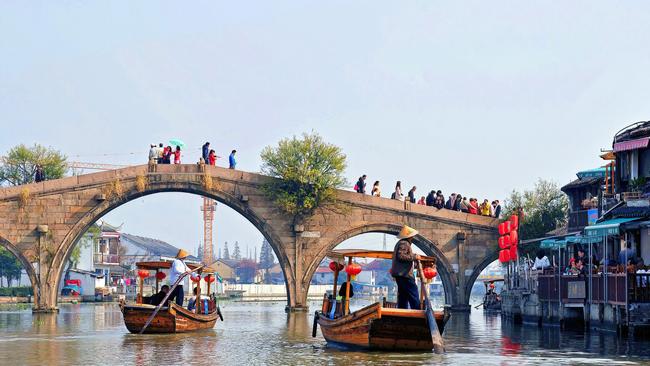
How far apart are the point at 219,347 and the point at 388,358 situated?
20.9 ft

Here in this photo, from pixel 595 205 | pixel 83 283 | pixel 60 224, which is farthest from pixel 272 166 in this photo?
pixel 83 283

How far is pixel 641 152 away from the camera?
32656 millimetres

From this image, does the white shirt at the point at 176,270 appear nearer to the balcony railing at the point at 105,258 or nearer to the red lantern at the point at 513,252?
the red lantern at the point at 513,252

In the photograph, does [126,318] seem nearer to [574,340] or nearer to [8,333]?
[8,333]

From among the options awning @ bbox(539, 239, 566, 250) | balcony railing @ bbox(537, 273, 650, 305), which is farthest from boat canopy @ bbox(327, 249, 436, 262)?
awning @ bbox(539, 239, 566, 250)

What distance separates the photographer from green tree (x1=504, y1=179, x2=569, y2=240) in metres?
48.8

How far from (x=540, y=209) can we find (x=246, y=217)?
1343cm

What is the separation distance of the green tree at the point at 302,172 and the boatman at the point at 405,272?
24.9 m

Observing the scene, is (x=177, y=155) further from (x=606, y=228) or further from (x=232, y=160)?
(x=606, y=228)

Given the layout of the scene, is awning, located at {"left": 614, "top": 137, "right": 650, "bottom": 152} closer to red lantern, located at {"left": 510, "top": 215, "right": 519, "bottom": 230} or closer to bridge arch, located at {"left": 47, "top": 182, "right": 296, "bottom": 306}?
red lantern, located at {"left": 510, "top": 215, "right": 519, "bottom": 230}

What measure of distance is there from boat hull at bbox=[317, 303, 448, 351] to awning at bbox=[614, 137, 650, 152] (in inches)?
481

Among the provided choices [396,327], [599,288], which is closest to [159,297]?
[396,327]

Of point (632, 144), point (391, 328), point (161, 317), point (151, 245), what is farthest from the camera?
point (151, 245)

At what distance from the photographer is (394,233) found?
4984 cm
